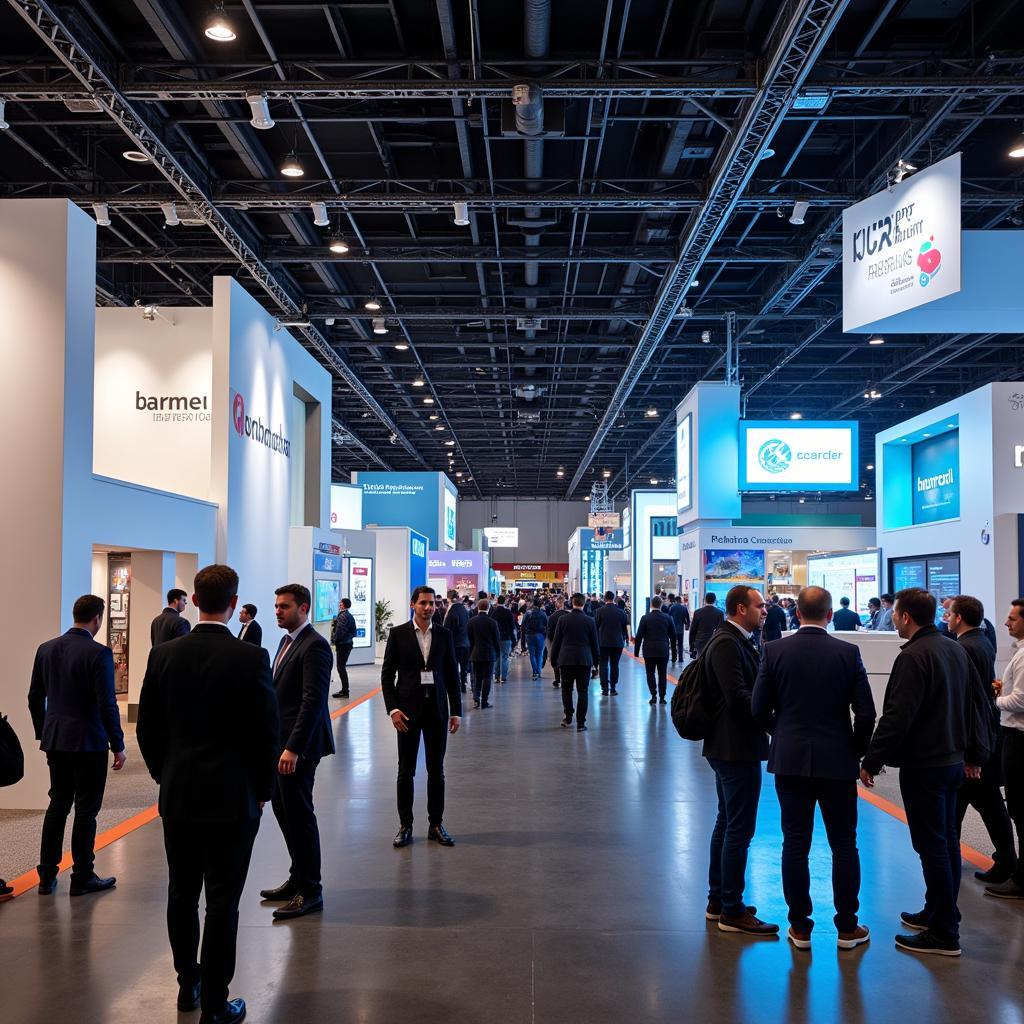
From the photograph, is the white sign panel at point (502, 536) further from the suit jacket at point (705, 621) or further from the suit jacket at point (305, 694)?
the suit jacket at point (305, 694)

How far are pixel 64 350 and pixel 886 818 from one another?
6.48m

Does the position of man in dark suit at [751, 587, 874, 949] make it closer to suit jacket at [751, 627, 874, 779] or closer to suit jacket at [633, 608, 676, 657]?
suit jacket at [751, 627, 874, 779]

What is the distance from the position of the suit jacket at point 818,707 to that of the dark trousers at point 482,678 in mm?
9241

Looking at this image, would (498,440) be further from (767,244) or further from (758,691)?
(758,691)

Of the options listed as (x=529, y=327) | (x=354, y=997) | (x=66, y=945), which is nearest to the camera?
(x=354, y=997)

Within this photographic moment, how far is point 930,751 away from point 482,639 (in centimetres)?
938

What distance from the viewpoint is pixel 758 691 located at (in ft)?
13.8

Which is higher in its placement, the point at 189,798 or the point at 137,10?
the point at 137,10

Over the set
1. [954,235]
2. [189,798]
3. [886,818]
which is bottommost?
[886,818]

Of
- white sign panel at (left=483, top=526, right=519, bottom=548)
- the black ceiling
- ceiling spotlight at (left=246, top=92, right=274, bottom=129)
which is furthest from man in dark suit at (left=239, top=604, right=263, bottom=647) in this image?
white sign panel at (left=483, top=526, right=519, bottom=548)

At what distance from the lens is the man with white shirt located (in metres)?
4.81

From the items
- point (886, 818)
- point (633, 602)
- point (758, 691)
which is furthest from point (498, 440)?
point (758, 691)

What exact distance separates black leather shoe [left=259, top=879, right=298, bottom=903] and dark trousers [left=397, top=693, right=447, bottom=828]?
3.37 feet

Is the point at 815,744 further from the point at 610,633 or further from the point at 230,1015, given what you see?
the point at 610,633
